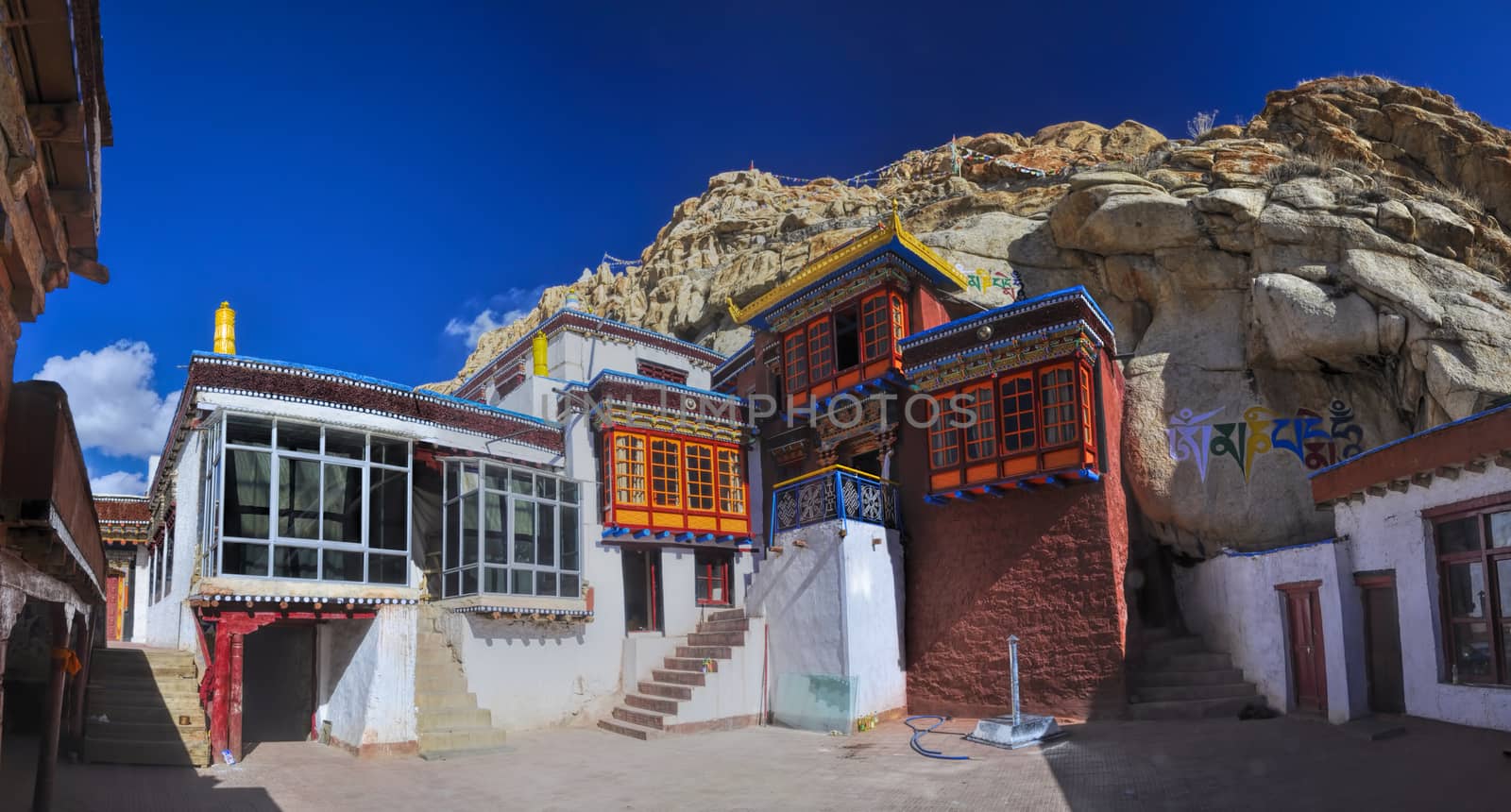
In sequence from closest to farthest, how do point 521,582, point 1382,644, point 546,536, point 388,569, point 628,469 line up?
point 1382,644, point 388,569, point 521,582, point 546,536, point 628,469

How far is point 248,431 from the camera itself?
45.5 feet

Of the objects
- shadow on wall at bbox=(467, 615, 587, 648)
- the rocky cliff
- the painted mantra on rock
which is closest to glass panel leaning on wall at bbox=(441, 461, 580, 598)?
shadow on wall at bbox=(467, 615, 587, 648)

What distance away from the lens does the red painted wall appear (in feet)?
49.4

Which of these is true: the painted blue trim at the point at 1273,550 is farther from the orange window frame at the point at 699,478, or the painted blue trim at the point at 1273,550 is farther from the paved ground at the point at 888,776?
the orange window frame at the point at 699,478

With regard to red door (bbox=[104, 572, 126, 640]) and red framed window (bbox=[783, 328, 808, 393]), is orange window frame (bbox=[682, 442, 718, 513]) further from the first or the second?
red door (bbox=[104, 572, 126, 640])

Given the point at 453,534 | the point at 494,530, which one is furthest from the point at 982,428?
the point at 453,534

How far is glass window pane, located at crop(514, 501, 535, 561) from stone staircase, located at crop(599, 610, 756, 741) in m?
3.02

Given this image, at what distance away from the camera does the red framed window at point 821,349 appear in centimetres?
1938

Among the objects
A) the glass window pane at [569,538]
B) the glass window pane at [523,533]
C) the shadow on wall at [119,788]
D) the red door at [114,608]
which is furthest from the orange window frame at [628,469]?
the red door at [114,608]

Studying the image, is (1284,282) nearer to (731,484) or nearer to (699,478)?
(731,484)

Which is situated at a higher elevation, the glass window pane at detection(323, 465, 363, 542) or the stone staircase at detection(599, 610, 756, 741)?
the glass window pane at detection(323, 465, 363, 542)

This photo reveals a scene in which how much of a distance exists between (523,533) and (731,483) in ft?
16.5

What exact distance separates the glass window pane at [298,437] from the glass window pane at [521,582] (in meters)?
3.68


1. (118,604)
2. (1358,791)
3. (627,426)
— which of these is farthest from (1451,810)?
(118,604)
